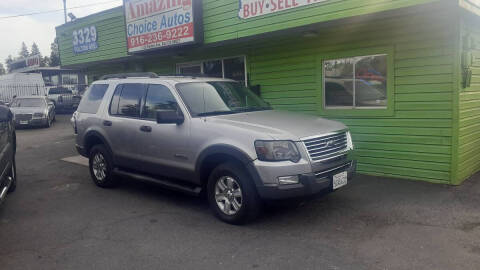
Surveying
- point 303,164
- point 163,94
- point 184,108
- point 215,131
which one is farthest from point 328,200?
point 163,94

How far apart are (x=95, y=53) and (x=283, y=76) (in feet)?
21.8

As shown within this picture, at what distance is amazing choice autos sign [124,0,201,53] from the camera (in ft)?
29.0

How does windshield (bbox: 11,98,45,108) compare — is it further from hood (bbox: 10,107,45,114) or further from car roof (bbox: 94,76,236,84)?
car roof (bbox: 94,76,236,84)

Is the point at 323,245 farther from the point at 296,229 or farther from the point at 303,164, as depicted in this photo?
the point at 303,164

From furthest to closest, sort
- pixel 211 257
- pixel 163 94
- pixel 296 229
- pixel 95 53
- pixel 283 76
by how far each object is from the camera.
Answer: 1. pixel 95 53
2. pixel 283 76
3. pixel 163 94
4. pixel 296 229
5. pixel 211 257

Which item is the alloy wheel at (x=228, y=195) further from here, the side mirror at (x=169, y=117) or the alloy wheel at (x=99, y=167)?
the alloy wheel at (x=99, y=167)

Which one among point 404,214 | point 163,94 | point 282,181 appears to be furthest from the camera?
point 163,94

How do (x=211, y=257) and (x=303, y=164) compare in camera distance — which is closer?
(x=211, y=257)

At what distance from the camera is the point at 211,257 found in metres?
4.15

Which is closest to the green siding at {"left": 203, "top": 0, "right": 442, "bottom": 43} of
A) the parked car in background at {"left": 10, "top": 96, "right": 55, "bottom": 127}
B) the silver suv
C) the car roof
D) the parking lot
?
the silver suv

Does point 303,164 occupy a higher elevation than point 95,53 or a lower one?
lower

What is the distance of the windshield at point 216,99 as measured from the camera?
219 inches

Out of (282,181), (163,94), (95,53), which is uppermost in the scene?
(95,53)

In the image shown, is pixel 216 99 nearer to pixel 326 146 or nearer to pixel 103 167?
pixel 326 146
